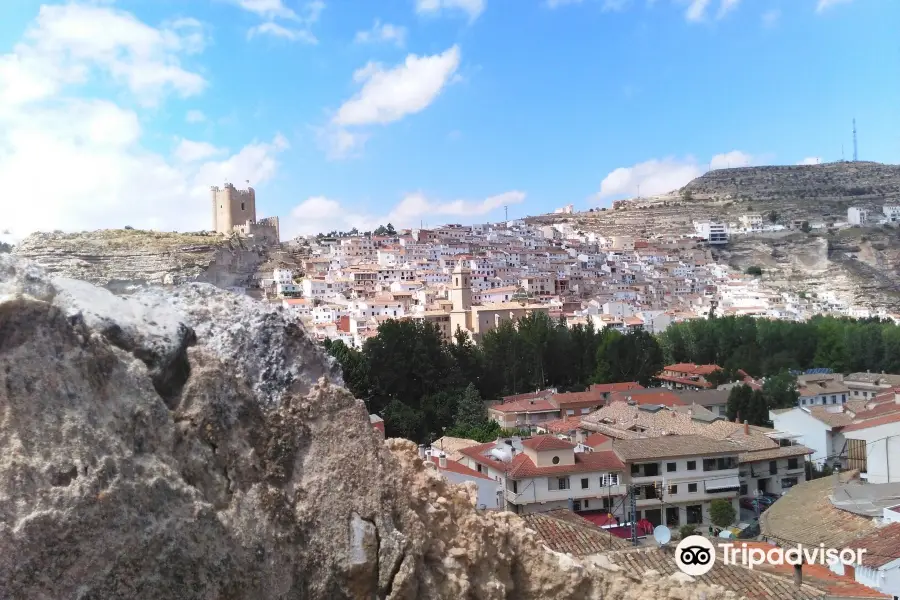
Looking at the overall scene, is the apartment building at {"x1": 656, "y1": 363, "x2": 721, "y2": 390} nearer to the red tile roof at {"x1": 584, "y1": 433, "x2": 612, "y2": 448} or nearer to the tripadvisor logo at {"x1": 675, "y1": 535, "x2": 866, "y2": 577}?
the red tile roof at {"x1": 584, "y1": 433, "x2": 612, "y2": 448}

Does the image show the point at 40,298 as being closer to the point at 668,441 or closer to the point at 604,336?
the point at 668,441

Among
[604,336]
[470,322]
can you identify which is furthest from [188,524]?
[470,322]

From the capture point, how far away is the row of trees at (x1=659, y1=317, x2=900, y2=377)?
49.8m

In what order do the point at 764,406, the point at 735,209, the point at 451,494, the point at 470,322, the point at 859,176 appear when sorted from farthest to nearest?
the point at 859,176 < the point at 735,209 < the point at 470,322 < the point at 764,406 < the point at 451,494

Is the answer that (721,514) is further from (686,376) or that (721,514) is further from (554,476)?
(686,376)

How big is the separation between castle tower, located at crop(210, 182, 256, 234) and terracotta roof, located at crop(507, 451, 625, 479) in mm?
83361

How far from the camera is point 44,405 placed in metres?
2.87

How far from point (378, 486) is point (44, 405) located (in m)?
1.54

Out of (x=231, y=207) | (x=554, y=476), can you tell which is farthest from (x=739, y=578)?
(x=231, y=207)

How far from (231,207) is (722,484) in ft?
286

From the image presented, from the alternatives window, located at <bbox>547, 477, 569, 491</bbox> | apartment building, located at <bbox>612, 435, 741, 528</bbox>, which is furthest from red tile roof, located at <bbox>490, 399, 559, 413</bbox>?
window, located at <bbox>547, 477, 569, 491</bbox>

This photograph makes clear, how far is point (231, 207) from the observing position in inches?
3996

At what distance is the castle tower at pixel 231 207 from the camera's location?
101 m

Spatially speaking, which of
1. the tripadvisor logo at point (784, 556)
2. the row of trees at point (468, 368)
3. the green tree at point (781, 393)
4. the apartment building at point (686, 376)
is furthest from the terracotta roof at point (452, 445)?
the apartment building at point (686, 376)
